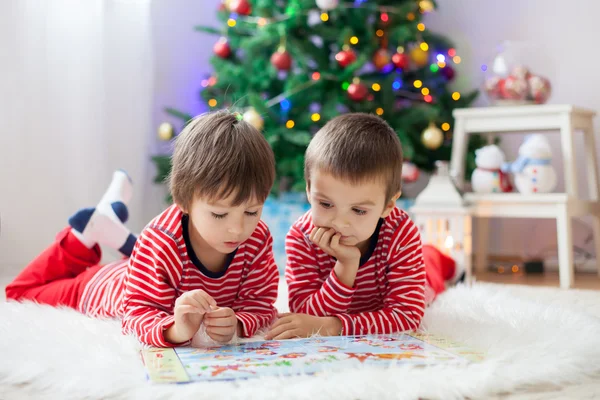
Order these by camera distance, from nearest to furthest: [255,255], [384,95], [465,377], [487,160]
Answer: [465,377], [255,255], [487,160], [384,95]

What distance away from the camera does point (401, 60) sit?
2246mm

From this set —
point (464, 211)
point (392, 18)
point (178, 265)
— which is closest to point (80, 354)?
point (178, 265)

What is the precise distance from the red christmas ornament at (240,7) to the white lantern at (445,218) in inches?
33.3

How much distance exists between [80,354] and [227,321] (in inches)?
8.1

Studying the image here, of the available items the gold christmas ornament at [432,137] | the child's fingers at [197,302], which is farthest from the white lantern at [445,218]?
the child's fingers at [197,302]

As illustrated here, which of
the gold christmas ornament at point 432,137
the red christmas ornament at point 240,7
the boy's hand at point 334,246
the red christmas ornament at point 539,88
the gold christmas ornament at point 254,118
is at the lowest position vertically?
the boy's hand at point 334,246

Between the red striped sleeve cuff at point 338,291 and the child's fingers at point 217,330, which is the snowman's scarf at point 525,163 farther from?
the child's fingers at point 217,330

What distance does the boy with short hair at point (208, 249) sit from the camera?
0.97 m

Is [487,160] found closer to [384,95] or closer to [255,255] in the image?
[384,95]

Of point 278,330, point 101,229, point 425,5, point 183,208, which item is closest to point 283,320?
point 278,330

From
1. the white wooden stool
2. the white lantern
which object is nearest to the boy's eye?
the white lantern

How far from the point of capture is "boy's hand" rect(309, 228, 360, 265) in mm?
1084

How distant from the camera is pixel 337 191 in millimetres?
1053

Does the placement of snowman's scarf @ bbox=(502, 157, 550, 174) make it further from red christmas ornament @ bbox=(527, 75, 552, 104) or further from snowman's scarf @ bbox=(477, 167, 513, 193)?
red christmas ornament @ bbox=(527, 75, 552, 104)
